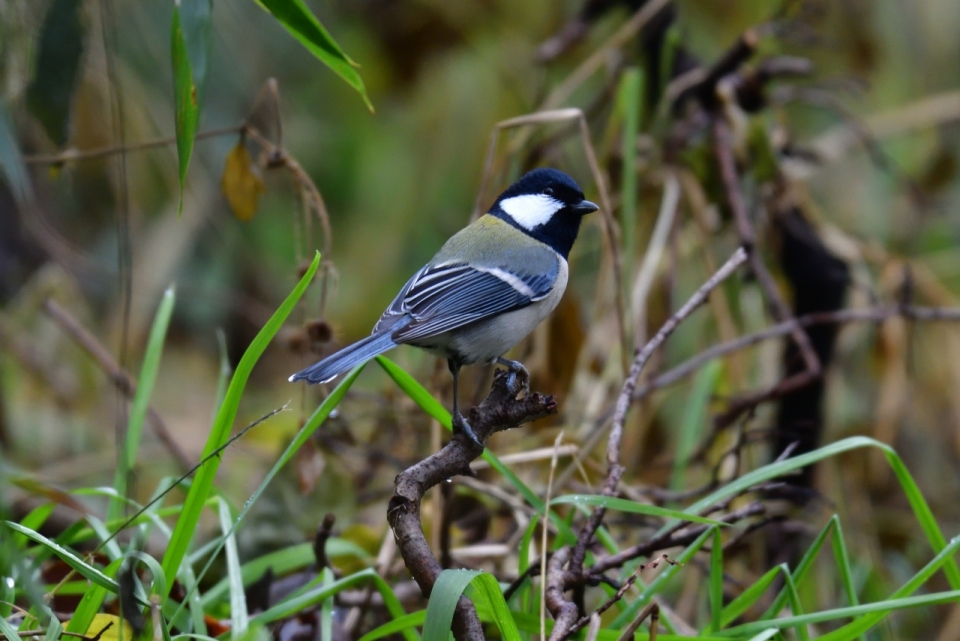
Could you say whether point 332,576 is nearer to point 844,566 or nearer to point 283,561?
point 283,561

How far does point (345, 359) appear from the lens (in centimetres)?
165

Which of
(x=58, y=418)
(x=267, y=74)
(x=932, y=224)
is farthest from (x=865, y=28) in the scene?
(x=58, y=418)

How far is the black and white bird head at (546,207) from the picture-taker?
220 centimetres

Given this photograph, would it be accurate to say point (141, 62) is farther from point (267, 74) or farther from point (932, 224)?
point (932, 224)

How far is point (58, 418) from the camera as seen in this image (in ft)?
11.6

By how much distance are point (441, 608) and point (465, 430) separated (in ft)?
1.03

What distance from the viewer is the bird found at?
1.83m

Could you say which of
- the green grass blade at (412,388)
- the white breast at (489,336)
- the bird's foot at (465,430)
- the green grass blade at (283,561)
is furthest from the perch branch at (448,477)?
the green grass blade at (283,561)

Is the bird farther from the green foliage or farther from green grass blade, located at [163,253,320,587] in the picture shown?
the green foliage

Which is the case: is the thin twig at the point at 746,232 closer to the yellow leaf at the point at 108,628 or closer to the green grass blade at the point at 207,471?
the green grass blade at the point at 207,471

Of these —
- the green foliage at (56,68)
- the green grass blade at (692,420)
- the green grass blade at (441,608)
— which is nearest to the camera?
the green grass blade at (441,608)

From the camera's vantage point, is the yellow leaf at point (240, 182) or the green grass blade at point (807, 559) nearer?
the green grass blade at point (807, 559)

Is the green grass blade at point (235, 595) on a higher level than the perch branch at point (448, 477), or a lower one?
lower

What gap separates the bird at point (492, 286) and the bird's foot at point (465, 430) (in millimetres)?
240
